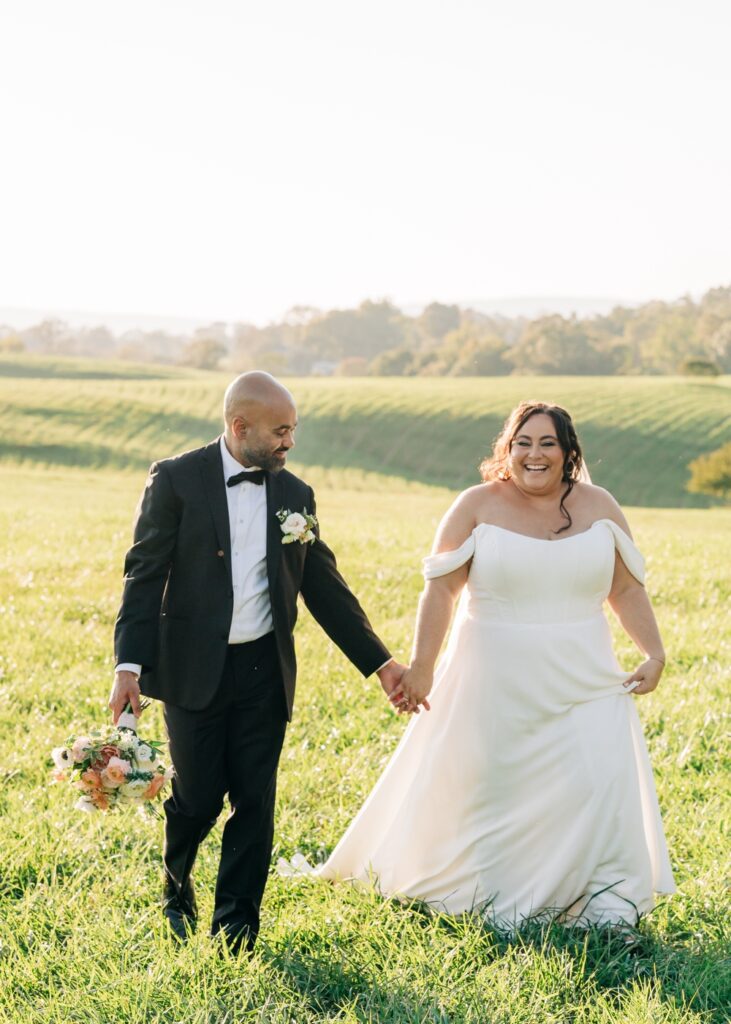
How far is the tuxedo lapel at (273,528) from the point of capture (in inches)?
189

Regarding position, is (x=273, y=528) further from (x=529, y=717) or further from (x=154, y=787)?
(x=529, y=717)

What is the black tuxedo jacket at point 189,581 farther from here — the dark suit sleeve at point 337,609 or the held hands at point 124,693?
the dark suit sleeve at point 337,609

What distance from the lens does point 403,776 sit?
559 centimetres

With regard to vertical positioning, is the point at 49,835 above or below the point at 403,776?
below

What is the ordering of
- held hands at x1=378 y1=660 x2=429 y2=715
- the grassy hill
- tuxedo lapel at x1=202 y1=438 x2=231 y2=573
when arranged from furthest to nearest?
the grassy hill, held hands at x1=378 y1=660 x2=429 y2=715, tuxedo lapel at x1=202 y1=438 x2=231 y2=573

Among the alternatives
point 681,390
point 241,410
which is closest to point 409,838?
point 241,410

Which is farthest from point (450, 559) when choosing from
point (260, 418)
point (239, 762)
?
point (239, 762)

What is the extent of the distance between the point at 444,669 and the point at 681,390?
73.2 meters

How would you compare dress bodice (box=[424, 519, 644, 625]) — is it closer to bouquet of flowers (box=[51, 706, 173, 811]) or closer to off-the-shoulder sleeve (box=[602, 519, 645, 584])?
off-the-shoulder sleeve (box=[602, 519, 645, 584])

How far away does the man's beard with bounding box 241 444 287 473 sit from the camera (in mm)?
4719

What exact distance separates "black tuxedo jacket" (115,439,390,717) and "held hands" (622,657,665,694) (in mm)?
1665

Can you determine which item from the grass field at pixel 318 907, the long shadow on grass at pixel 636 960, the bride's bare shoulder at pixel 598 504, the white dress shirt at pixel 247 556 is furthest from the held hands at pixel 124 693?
the bride's bare shoulder at pixel 598 504

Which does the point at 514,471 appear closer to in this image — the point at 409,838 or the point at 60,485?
the point at 409,838

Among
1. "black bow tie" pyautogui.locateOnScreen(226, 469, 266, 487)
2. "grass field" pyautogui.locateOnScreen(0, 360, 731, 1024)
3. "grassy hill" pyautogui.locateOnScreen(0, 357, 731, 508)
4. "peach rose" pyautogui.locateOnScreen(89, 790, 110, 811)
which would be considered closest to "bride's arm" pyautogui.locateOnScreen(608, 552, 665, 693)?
"grass field" pyautogui.locateOnScreen(0, 360, 731, 1024)
